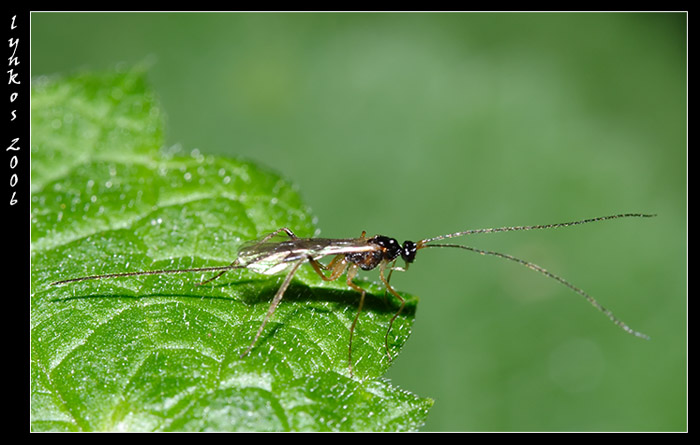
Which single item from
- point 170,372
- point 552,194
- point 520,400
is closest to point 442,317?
point 520,400

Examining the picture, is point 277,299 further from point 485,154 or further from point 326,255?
point 485,154

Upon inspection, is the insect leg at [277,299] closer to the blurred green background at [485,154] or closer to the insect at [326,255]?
the insect at [326,255]

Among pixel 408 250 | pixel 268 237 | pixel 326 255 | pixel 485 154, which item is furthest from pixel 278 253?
pixel 485 154

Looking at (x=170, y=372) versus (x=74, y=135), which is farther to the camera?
(x=74, y=135)

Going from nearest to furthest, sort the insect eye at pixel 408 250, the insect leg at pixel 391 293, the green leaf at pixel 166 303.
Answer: the green leaf at pixel 166 303
the insect leg at pixel 391 293
the insect eye at pixel 408 250

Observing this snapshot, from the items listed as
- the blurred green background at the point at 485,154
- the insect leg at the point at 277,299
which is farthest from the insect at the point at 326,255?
the blurred green background at the point at 485,154
